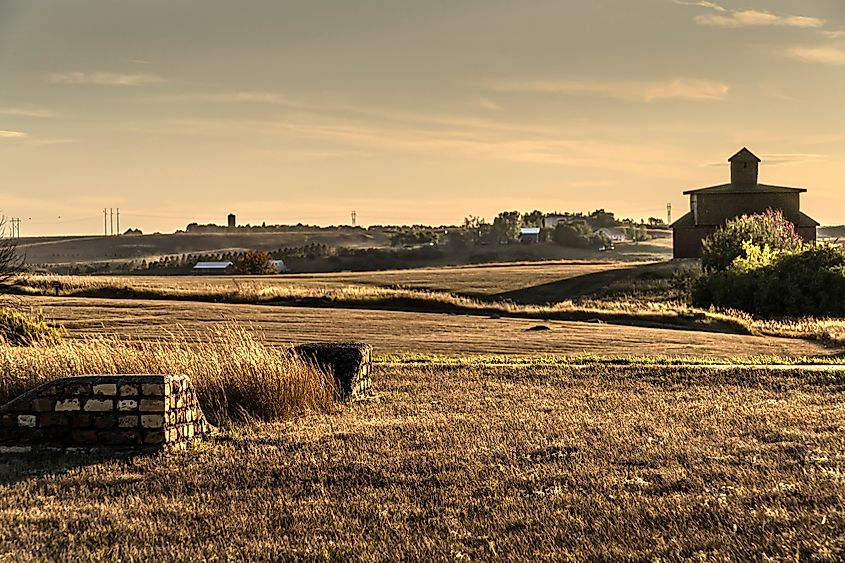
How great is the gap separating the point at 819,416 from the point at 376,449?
725 centimetres

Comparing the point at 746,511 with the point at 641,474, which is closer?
the point at 746,511

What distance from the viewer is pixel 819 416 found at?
17.0 metres

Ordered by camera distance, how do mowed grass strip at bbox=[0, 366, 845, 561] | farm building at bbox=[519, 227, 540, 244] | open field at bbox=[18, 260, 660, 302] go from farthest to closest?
farm building at bbox=[519, 227, 540, 244] < open field at bbox=[18, 260, 660, 302] < mowed grass strip at bbox=[0, 366, 845, 561]

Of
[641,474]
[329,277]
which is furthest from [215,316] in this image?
[329,277]

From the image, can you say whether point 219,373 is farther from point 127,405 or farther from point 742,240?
point 742,240

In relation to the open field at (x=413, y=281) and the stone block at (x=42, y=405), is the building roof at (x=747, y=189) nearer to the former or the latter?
the open field at (x=413, y=281)

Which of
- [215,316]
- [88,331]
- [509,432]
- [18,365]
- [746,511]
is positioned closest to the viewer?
[746,511]

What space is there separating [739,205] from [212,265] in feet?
221

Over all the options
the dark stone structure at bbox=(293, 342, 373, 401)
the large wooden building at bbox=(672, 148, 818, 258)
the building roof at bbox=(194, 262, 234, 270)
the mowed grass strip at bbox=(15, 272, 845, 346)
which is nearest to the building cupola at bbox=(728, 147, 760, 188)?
the large wooden building at bbox=(672, 148, 818, 258)

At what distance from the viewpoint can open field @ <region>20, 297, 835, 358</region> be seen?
35625mm

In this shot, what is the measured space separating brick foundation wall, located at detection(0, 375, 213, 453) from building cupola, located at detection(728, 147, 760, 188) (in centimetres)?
9658

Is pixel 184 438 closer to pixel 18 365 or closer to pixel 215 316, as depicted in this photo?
pixel 18 365

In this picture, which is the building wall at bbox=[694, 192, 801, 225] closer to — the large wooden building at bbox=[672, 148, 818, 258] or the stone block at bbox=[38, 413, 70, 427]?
the large wooden building at bbox=[672, 148, 818, 258]

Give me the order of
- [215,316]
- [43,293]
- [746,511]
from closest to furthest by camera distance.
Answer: [746,511]
[215,316]
[43,293]
